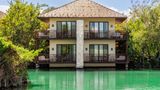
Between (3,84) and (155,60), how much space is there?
25265 millimetres

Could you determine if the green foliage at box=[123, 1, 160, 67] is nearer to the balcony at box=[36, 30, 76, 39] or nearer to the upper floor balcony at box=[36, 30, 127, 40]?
the upper floor balcony at box=[36, 30, 127, 40]

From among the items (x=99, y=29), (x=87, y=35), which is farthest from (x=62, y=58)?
(x=99, y=29)

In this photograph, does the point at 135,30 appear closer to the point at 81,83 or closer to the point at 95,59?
the point at 95,59

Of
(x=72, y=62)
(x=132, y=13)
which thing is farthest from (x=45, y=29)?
(x=132, y=13)

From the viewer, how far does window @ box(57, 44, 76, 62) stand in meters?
41.7

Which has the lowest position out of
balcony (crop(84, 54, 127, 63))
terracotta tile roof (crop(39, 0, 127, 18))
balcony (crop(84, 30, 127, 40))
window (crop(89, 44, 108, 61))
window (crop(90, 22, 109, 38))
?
balcony (crop(84, 54, 127, 63))

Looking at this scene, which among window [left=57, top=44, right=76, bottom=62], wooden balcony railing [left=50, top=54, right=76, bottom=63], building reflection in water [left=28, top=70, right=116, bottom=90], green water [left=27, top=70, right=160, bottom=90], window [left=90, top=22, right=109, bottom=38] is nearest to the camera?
building reflection in water [left=28, top=70, right=116, bottom=90]

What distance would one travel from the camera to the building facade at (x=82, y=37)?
136ft

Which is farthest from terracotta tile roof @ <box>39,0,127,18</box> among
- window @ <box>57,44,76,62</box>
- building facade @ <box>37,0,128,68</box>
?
window @ <box>57,44,76,62</box>

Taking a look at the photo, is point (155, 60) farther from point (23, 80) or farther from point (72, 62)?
point (23, 80)

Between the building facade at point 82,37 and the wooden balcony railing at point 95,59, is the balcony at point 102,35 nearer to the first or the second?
the building facade at point 82,37

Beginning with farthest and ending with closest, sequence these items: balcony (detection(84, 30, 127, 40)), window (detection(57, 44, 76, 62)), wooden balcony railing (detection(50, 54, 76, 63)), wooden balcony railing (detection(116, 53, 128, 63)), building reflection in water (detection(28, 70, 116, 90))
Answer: balcony (detection(84, 30, 127, 40)), window (detection(57, 44, 76, 62)), wooden balcony railing (detection(116, 53, 128, 63)), wooden balcony railing (detection(50, 54, 76, 63)), building reflection in water (detection(28, 70, 116, 90))

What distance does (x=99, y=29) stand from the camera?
42188 millimetres

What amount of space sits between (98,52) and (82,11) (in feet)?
14.6
